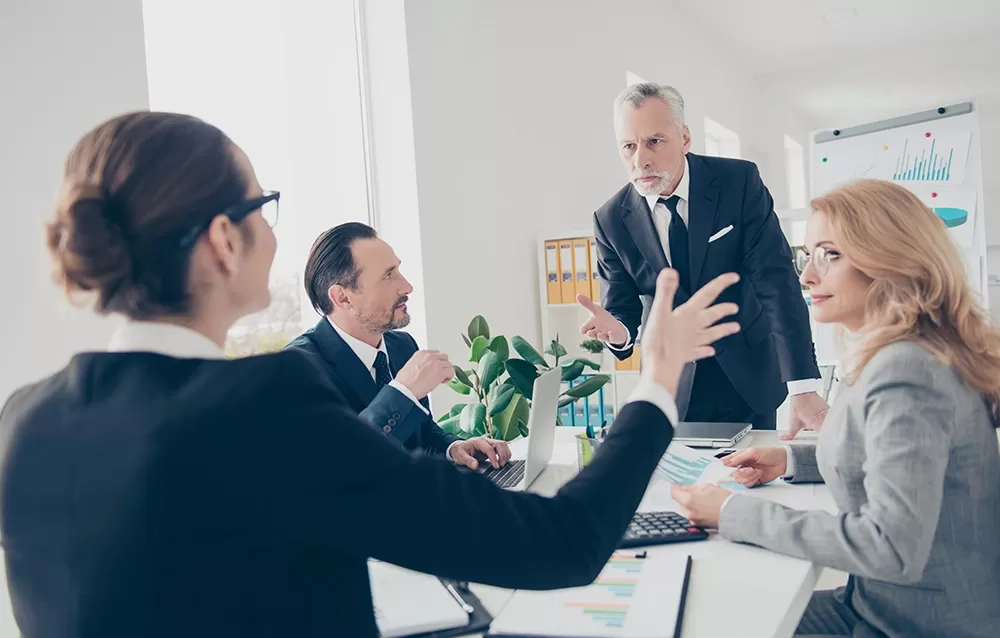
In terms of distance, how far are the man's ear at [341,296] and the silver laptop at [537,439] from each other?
61cm

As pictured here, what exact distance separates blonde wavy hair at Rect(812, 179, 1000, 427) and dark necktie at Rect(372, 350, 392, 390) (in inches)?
47.4

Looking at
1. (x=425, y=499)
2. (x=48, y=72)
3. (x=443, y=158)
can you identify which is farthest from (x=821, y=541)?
(x=443, y=158)

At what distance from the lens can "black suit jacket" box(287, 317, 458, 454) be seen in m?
1.69

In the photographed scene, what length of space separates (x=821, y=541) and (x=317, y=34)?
2986mm

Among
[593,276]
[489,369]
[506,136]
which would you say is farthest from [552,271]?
[489,369]

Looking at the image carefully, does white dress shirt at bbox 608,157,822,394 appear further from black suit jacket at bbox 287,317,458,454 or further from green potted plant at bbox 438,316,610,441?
black suit jacket at bbox 287,317,458,454

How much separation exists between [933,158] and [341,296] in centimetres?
390

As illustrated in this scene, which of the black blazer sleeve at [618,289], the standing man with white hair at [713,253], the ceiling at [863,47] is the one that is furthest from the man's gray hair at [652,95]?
the ceiling at [863,47]

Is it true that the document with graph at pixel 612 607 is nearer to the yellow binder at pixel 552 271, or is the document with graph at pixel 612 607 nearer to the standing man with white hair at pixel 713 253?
the standing man with white hair at pixel 713 253

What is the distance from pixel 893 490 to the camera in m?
1.07

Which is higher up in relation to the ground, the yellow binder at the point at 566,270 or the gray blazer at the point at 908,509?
the yellow binder at the point at 566,270

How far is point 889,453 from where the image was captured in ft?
3.53

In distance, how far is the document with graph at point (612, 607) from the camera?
0.94 m

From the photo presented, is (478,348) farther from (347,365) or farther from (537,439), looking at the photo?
(537,439)
